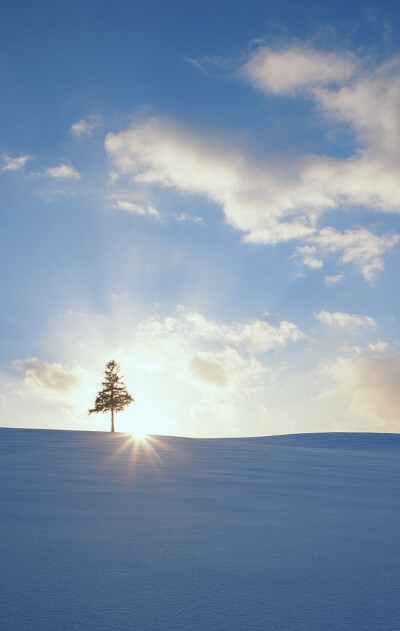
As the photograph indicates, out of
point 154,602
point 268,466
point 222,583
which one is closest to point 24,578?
point 154,602

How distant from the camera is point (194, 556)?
3055 millimetres

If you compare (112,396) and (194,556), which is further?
(112,396)

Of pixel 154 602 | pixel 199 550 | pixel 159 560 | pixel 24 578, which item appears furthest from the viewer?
Result: pixel 199 550

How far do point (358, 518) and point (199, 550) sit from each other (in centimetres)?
204

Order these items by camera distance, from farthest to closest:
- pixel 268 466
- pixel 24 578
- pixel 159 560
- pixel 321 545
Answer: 1. pixel 268 466
2. pixel 321 545
3. pixel 159 560
4. pixel 24 578

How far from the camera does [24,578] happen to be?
2.56 metres

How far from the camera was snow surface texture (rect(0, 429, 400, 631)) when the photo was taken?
7.13ft

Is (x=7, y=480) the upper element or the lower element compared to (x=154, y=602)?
upper

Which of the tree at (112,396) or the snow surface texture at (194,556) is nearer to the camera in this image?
the snow surface texture at (194,556)

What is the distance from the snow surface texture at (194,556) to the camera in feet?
7.13

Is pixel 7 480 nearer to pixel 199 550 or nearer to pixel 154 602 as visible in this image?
pixel 199 550

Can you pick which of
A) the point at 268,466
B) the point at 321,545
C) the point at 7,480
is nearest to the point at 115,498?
the point at 7,480

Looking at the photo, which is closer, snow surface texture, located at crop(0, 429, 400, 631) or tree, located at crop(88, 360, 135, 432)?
snow surface texture, located at crop(0, 429, 400, 631)

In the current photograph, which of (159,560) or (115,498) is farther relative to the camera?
(115,498)
